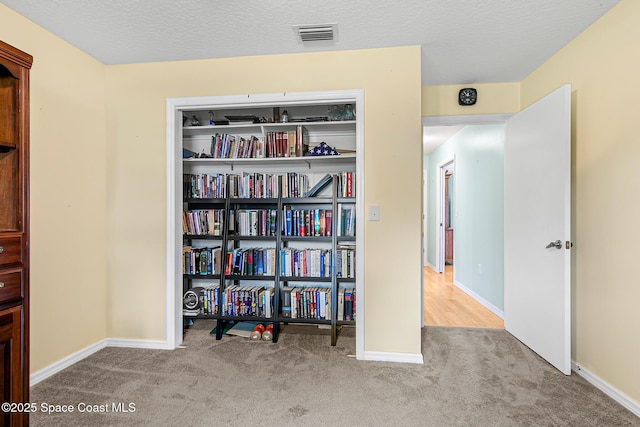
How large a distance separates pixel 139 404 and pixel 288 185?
1881mm

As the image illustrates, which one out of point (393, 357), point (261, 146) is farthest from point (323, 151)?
point (393, 357)

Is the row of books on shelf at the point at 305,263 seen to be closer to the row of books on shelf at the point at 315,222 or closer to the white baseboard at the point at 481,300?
the row of books on shelf at the point at 315,222

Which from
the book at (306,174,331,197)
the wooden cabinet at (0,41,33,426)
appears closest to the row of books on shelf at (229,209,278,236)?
the book at (306,174,331,197)

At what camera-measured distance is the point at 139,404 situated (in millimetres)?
1765

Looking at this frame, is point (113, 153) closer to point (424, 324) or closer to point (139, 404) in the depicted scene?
point (139, 404)

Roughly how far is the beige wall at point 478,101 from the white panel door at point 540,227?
22 cm

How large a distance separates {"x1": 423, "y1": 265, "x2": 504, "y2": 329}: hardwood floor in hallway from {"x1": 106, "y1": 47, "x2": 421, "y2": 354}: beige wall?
1.17 m

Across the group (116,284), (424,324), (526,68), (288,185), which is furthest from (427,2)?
(116,284)

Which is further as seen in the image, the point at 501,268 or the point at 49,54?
the point at 501,268

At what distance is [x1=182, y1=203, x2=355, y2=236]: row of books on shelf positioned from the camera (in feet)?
9.15

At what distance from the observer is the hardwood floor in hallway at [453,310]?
3158mm

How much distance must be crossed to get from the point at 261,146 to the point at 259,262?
1069 millimetres

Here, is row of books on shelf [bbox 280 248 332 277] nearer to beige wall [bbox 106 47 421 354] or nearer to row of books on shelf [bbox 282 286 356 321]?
row of books on shelf [bbox 282 286 356 321]

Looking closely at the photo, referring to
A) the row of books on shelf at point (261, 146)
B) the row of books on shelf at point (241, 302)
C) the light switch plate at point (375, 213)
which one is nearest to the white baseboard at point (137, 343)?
the row of books on shelf at point (241, 302)
